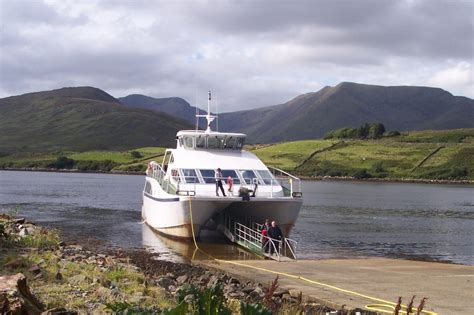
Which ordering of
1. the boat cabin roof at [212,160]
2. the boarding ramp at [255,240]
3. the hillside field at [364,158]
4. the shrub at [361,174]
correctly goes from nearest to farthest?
the boarding ramp at [255,240], the boat cabin roof at [212,160], the shrub at [361,174], the hillside field at [364,158]

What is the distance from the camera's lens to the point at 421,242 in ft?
111

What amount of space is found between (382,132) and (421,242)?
130 m

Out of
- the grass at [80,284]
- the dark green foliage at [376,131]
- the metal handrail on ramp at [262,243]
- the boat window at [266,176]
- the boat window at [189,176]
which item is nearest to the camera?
the grass at [80,284]

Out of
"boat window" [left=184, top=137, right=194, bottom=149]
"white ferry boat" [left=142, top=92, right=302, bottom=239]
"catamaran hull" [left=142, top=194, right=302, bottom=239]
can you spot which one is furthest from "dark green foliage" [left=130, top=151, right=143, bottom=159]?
"catamaran hull" [left=142, top=194, right=302, bottom=239]

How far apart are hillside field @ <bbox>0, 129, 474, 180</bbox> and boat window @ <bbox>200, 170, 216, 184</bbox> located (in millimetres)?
90333

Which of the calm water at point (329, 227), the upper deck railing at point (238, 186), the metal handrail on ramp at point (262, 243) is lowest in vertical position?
the calm water at point (329, 227)

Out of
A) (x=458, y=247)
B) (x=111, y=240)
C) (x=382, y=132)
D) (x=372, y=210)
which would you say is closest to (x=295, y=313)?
(x=111, y=240)

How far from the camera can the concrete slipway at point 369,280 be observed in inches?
525

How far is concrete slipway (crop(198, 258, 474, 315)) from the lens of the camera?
1334 cm

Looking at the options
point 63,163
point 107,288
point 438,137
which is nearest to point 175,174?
point 107,288

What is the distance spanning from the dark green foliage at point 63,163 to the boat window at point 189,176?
127451 millimetres

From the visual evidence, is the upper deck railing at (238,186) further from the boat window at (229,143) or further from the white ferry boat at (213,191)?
the boat window at (229,143)

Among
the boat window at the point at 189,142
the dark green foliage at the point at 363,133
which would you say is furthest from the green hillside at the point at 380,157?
the boat window at the point at 189,142

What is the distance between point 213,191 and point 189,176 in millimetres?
1641
